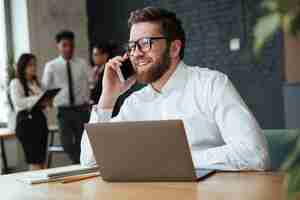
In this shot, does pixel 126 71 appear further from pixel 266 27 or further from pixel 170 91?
pixel 266 27

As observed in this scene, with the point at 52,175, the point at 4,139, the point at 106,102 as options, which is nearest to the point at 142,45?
the point at 106,102

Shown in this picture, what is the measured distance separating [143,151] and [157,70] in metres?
0.65

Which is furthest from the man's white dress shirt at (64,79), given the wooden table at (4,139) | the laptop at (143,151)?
the laptop at (143,151)

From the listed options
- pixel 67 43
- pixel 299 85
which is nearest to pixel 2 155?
pixel 67 43

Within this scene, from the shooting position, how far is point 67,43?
4.98 m

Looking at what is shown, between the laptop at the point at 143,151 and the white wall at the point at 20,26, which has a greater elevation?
the white wall at the point at 20,26

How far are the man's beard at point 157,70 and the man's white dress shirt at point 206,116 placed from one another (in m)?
0.04

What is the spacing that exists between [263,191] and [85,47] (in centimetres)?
524

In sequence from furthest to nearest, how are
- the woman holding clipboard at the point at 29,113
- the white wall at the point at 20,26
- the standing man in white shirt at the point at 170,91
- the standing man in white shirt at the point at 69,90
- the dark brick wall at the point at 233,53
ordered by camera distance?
the white wall at the point at 20,26 < the standing man in white shirt at the point at 69,90 < the dark brick wall at the point at 233,53 < the woman holding clipboard at the point at 29,113 < the standing man in white shirt at the point at 170,91

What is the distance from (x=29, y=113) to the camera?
4.50 m

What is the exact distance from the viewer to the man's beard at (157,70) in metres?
1.86

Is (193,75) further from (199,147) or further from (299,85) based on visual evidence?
(299,85)

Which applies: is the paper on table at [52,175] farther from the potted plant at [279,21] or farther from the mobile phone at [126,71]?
the potted plant at [279,21]

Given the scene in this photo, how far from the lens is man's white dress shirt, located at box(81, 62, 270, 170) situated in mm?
1484
